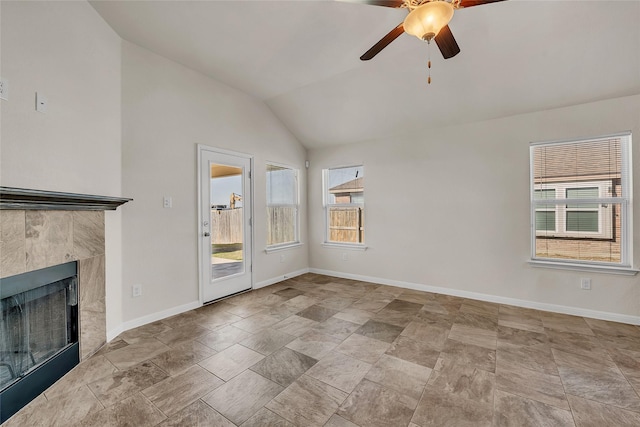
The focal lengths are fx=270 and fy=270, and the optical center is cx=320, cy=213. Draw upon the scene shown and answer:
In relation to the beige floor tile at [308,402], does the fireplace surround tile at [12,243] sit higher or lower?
higher

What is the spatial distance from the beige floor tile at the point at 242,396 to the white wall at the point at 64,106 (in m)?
1.54

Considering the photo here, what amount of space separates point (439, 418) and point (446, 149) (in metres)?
3.38

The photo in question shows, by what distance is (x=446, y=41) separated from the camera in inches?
76.3

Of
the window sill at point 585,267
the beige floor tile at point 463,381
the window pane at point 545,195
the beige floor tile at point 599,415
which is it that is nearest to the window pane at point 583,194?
the window pane at point 545,195

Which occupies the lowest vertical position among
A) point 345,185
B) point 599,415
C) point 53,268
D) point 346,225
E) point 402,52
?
point 599,415

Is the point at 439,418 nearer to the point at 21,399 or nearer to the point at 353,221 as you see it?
the point at 21,399

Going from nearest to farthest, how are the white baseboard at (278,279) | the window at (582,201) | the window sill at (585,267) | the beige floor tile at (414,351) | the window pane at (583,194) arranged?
the beige floor tile at (414,351)
the window sill at (585,267)
the window at (582,201)
the window pane at (583,194)
the white baseboard at (278,279)

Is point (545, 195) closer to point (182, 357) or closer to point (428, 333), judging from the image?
point (428, 333)

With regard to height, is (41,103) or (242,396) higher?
(41,103)

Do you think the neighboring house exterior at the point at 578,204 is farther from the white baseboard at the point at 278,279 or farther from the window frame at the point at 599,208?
the white baseboard at the point at 278,279

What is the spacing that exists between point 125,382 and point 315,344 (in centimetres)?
149

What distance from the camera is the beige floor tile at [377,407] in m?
1.62

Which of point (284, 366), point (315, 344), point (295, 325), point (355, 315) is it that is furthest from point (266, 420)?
point (355, 315)

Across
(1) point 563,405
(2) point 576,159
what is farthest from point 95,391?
(2) point 576,159
